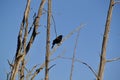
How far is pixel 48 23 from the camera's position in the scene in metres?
1.38

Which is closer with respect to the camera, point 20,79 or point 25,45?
point 25,45

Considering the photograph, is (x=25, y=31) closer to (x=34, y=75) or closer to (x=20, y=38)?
(x=20, y=38)

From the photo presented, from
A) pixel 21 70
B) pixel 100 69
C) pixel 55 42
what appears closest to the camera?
pixel 21 70

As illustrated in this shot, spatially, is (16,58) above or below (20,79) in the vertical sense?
above

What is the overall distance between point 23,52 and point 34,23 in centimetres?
25

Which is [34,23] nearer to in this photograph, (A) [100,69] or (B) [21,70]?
(B) [21,70]

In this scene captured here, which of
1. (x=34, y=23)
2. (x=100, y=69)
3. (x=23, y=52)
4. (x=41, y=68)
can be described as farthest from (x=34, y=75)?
(x=100, y=69)

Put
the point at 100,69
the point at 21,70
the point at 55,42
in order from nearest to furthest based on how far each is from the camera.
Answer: the point at 21,70, the point at 100,69, the point at 55,42

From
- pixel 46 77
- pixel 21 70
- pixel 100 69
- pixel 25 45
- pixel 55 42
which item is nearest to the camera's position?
pixel 46 77

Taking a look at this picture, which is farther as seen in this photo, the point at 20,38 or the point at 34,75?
the point at 34,75

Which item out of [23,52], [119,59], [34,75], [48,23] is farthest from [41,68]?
[119,59]

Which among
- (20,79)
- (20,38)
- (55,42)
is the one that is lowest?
(20,79)

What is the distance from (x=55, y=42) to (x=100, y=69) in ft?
1.50

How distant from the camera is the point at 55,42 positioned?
1.89 m
